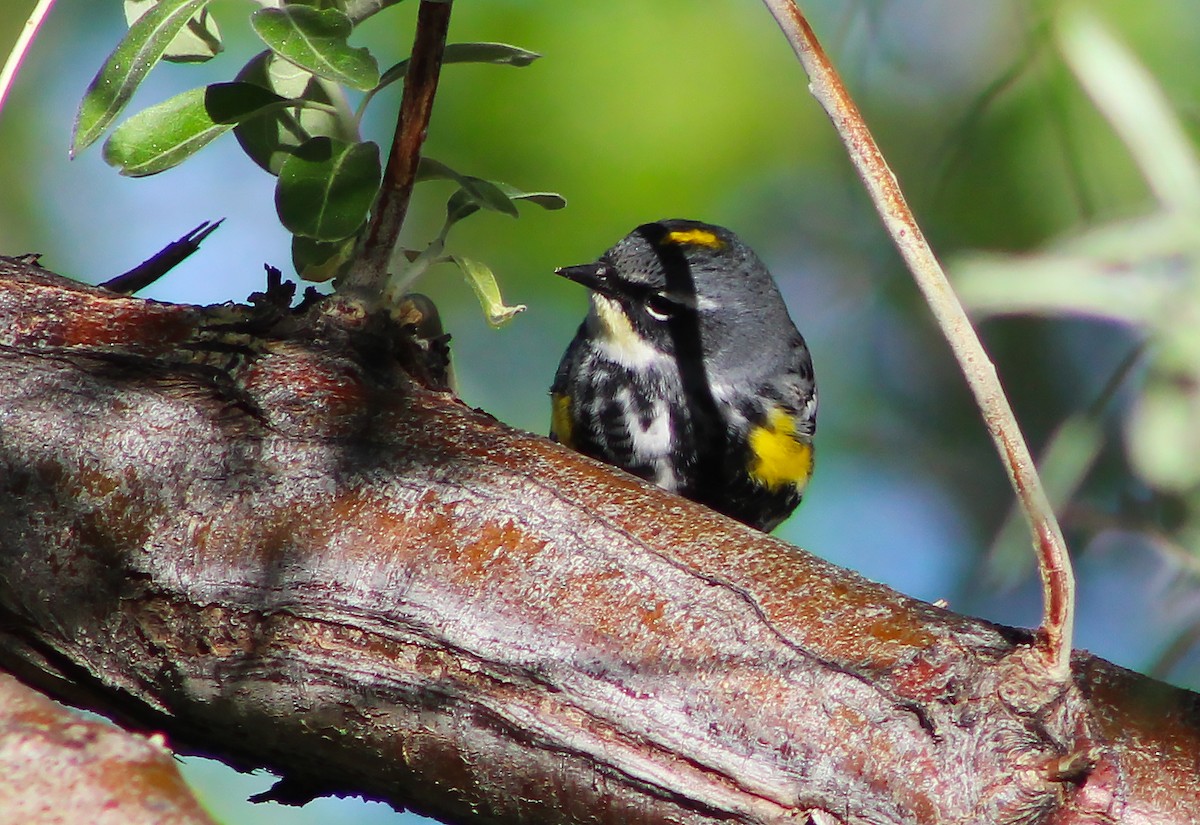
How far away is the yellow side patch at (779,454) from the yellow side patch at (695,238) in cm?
63

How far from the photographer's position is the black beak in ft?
13.6

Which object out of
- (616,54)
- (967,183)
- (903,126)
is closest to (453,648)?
(967,183)

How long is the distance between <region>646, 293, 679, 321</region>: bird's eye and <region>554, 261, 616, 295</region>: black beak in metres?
0.14

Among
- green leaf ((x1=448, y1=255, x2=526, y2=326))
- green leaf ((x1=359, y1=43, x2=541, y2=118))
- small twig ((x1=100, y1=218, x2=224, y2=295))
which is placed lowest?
small twig ((x1=100, y1=218, x2=224, y2=295))

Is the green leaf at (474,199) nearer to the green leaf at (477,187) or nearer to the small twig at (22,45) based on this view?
the green leaf at (477,187)

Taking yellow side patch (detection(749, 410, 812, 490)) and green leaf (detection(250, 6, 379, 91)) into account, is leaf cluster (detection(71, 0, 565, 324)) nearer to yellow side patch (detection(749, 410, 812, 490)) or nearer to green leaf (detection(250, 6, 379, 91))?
green leaf (detection(250, 6, 379, 91))

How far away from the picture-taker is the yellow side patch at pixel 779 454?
389 centimetres

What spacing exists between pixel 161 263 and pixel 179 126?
0.38 m

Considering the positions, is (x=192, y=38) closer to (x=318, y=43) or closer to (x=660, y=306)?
(x=318, y=43)

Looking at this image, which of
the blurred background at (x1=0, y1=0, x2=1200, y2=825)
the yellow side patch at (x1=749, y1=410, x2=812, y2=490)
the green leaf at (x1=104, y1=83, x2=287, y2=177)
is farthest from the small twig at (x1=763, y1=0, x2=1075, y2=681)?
the yellow side patch at (x1=749, y1=410, x2=812, y2=490)

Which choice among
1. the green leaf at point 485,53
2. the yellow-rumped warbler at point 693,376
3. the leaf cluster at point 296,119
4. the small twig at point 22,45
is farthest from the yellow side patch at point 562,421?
the small twig at point 22,45

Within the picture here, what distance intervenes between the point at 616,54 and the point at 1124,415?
3.40 m

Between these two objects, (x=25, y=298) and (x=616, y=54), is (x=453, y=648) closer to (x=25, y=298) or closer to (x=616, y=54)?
(x=25, y=298)

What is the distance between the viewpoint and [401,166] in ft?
8.46
